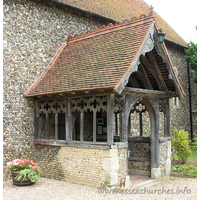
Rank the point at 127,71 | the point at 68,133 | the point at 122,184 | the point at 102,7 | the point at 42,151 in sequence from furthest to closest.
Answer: the point at 102,7 < the point at 42,151 < the point at 68,133 < the point at 122,184 < the point at 127,71

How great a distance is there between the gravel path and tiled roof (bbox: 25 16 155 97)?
107 inches

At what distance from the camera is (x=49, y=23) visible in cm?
949

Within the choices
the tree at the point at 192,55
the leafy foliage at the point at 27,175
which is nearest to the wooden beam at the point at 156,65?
the leafy foliage at the point at 27,175

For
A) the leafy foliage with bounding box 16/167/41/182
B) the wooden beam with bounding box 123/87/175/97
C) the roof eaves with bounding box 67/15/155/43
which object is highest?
the roof eaves with bounding box 67/15/155/43

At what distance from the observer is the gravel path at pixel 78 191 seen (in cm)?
632

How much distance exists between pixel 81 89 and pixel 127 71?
4.38ft

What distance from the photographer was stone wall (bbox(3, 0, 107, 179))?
8.17 meters

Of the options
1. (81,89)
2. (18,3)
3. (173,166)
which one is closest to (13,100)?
(81,89)

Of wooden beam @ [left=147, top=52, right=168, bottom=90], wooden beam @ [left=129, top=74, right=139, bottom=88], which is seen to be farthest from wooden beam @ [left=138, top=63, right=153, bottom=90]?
wooden beam @ [left=129, top=74, right=139, bottom=88]

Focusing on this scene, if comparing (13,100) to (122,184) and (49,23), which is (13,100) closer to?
(49,23)

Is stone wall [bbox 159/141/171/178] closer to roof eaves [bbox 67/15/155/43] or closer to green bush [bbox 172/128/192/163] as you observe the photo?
green bush [bbox 172/128/192/163]

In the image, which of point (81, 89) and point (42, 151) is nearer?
point (81, 89)

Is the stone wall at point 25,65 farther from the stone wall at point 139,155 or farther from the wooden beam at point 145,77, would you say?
the wooden beam at point 145,77

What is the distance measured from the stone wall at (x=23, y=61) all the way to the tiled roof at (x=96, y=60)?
1.20 feet
